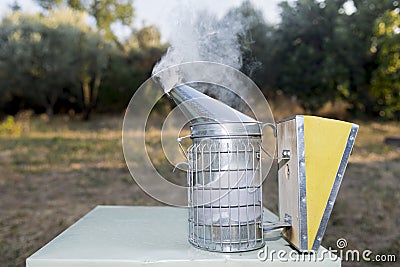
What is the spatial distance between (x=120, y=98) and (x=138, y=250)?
8.78 m

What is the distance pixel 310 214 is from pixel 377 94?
806cm

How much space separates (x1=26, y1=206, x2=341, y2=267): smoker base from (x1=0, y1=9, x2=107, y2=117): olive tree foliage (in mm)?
8162

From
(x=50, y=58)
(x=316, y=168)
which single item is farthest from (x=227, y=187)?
(x=50, y=58)

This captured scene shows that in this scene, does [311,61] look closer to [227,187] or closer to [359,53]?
[359,53]

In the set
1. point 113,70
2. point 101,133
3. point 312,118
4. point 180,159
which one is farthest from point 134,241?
point 113,70

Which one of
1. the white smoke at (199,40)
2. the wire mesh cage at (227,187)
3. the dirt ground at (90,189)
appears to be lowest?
the dirt ground at (90,189)

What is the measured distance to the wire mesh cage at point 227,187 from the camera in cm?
103

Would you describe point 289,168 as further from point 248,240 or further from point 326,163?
point 248,240

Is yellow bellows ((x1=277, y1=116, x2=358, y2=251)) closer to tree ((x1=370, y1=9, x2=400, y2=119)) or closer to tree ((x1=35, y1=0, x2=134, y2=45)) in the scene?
tree ((x1=370, y1=9, x2=400, y2=119))

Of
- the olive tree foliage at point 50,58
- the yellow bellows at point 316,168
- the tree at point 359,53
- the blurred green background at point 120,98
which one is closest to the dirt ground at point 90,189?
the blurred green background at point 120,98

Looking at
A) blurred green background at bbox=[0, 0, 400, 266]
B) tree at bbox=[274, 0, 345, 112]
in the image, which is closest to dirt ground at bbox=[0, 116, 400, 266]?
blurred green background at bbox=[0, 0, 400, 266]

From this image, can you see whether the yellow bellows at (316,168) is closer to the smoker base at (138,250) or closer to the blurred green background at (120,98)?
the smoker base at (138,250)

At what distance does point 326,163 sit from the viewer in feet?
3.39

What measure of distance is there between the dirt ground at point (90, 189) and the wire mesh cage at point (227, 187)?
73.0 inches
